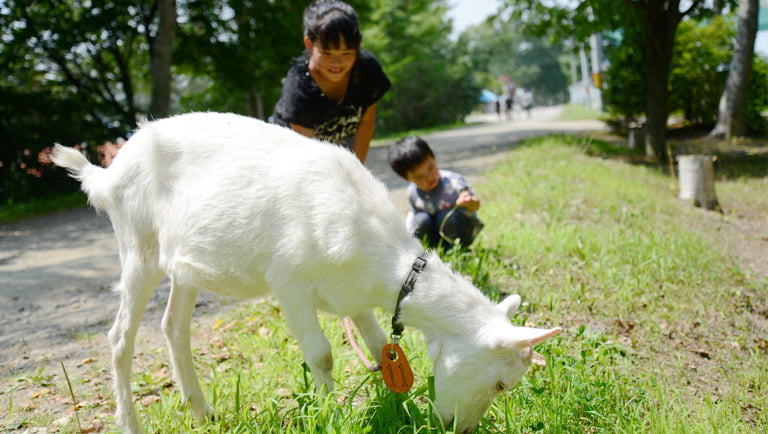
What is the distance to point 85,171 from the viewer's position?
2807 millimetres

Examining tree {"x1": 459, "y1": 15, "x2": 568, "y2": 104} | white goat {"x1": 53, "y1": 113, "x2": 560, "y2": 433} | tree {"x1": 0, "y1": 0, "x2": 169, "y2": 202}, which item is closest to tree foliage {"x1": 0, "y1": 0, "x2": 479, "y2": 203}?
tree {"x1": 0, "y1": 0, "x2": 169, "y2": 202}

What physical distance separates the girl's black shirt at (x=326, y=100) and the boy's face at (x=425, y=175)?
2.80 feet

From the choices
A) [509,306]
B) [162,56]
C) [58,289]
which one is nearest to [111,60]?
[162,56]

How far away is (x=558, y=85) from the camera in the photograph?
80688mm

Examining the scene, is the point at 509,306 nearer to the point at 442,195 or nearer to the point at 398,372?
the point at 398,372

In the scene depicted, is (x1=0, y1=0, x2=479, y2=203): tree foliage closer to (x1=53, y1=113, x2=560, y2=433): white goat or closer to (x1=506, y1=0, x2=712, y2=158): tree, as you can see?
(x1=506, y1=0, x2=712, y2=158): tree

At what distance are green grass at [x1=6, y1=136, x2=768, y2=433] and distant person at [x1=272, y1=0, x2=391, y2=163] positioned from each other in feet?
4.26

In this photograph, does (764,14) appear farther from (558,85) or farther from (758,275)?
(558,85)

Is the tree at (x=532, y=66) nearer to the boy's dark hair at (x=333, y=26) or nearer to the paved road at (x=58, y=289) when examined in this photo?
the paved road at (x=58, y=289)

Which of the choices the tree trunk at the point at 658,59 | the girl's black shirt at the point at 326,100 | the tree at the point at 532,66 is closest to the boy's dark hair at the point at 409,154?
the girl's black shirt at the point at 326,100

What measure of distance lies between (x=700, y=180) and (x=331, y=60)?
6212 mm

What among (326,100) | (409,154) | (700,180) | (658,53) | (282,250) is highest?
(658,53)

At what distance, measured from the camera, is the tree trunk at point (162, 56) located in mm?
10258

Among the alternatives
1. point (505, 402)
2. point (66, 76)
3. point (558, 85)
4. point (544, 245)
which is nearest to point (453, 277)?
point (505, 402)
